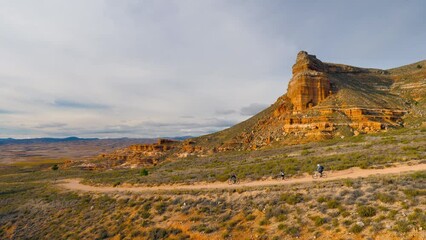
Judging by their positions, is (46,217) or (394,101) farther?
(394,101)

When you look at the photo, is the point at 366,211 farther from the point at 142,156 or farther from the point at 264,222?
the point at 142,156

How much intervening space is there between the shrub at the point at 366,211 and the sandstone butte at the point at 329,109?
1492 inches

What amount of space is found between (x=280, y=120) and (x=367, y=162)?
3894 centimetres

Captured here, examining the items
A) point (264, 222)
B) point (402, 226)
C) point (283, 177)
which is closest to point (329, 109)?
point (283, 177)

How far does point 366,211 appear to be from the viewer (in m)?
12.1

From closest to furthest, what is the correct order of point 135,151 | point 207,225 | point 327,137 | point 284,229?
point 284,229 < point 207,225 < point 327,137 < point 135,151

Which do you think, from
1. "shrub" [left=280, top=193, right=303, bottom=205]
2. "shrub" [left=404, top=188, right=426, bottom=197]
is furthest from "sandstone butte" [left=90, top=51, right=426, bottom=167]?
"shrub" [left=404, top=188, right=426, bottom=197]

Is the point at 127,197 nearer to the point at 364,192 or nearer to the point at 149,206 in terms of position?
the point at 149,206

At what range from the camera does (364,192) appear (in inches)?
A: 573

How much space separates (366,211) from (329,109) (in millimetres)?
44901

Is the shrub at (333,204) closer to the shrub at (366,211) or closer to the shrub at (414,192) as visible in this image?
the shrub at (366,211)

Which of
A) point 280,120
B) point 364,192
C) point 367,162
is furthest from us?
point 280,120

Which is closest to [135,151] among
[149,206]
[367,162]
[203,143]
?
[203,143]

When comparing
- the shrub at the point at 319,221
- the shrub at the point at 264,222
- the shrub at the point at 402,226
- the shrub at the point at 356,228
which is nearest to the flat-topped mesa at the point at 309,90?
the shrub at the point at 264,222
